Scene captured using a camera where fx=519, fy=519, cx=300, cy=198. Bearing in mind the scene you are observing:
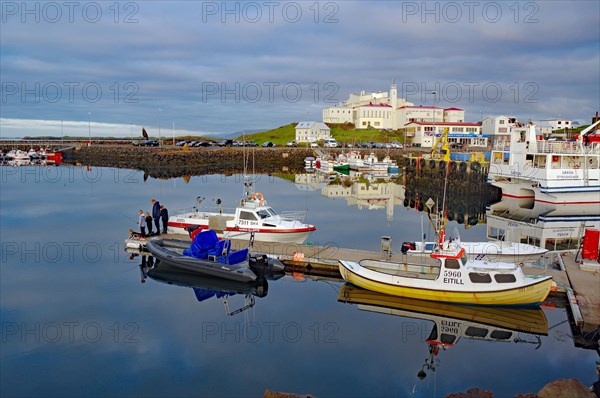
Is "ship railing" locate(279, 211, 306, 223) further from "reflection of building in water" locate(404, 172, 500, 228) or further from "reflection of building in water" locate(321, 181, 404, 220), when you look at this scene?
"reflection of building in water" locate(404, 172, 500, 228)

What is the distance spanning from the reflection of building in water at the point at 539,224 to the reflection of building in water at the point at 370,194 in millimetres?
7071

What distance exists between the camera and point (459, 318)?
48.1 ft

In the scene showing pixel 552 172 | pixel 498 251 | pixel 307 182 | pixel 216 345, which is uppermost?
pixel 552 172

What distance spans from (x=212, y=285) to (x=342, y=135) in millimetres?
98747

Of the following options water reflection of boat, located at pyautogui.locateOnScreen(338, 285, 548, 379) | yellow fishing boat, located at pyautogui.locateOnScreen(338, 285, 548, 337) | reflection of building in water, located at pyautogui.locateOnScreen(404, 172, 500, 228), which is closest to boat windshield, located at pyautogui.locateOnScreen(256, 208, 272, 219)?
water reflection of boat, located at pyautogui.locateOnScreen(338, 285, 548, 379)

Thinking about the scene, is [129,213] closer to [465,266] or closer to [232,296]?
[232,296]

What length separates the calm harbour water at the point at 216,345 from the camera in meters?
11.1

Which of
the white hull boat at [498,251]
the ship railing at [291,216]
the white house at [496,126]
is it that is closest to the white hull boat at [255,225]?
the ship railing at [291,216]

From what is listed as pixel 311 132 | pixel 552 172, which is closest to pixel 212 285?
pixel 552 172

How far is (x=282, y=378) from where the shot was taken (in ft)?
37.1

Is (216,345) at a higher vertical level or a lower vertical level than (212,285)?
lower

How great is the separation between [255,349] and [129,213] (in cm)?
2304

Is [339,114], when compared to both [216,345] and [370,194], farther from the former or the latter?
[216,345]

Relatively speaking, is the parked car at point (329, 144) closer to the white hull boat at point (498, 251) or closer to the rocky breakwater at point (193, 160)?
the rocky breakwater at point (193, 160)
